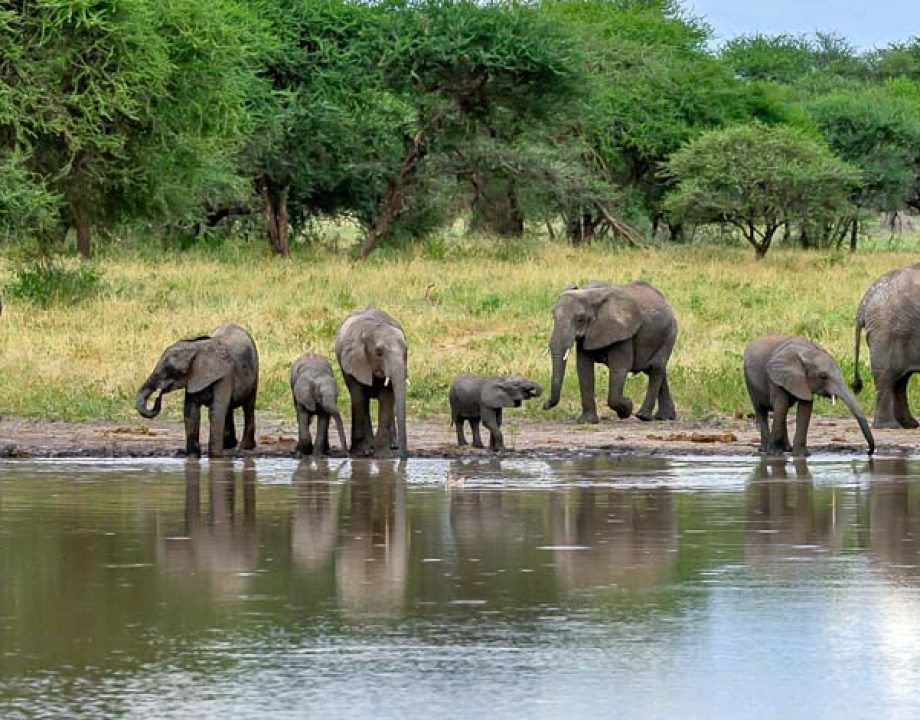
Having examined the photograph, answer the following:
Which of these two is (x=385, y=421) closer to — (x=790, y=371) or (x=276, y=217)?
(x=790, y=371)

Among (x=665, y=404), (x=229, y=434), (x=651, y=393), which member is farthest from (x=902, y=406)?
(x=229, y=434)

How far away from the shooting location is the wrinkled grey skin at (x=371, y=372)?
15.4 meters

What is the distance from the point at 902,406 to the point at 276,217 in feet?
67.9

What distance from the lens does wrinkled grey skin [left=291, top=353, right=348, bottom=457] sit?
50.3ft

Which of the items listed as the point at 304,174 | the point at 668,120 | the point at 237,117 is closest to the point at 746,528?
the point at 237,117

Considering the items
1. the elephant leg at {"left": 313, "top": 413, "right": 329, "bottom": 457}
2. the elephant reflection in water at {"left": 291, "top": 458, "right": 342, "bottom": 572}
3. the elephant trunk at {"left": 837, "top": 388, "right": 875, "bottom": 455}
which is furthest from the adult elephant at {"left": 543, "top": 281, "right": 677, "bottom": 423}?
the elephant reflection in water at {"left": 291, "top": 458, "right": 342, "bottom": 572}

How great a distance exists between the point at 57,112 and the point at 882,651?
759 inches

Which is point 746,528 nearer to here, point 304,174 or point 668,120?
point 304,174

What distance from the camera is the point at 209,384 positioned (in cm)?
1563

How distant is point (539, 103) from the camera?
38.1 metres

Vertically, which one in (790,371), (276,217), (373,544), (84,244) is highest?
(276,217)

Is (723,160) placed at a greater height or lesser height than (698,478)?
greater

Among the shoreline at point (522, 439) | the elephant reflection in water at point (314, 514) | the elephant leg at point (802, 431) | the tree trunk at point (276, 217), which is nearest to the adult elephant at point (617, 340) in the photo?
the shoreline at point (522, 439)

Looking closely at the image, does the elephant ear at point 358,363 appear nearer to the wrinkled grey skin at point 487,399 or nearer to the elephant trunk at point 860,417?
the wrinkled grey skin at point 487,399
